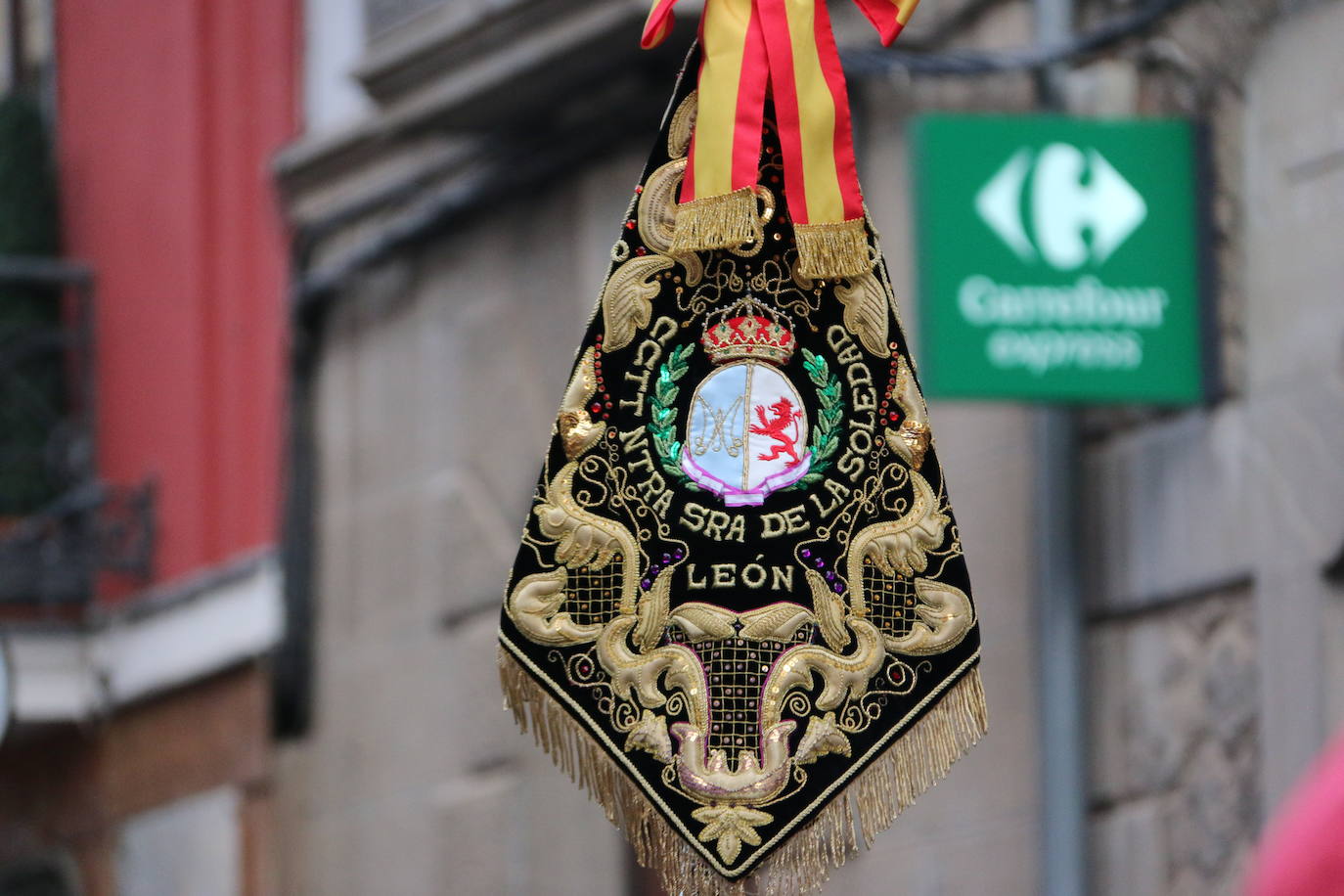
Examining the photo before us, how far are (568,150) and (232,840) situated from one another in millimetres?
4218

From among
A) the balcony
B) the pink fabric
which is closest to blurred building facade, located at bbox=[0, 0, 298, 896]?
the balcony

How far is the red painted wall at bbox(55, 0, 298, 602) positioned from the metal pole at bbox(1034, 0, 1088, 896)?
5428 mm

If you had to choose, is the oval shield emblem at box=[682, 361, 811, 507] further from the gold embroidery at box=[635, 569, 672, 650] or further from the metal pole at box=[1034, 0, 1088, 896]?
the metal pole at box=[1034, 0, 1088, 896]

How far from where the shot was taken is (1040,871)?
8336 millimetres

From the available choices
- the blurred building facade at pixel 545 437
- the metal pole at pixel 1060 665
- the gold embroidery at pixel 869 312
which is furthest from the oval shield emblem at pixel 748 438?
the metal pole at pixel 1060 665

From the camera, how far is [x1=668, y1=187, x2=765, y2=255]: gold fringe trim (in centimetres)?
469

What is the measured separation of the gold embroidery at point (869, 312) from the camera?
4.76 meters

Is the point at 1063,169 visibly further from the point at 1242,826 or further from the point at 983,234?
the point at 1242,826

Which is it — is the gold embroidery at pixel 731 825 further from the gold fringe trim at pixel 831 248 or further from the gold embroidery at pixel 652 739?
the gold fringe trim at pixel 831 248

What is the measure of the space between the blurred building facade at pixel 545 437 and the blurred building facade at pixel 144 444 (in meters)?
0.57

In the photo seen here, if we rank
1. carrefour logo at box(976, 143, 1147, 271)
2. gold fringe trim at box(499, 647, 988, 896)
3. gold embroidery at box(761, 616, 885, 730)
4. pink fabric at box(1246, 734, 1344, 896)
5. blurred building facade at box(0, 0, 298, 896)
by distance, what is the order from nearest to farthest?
pink fabric at box(1246, 734, 1344, 896), gold fringe trim at box(499, 647, 988, 896), gold embroidery at box(761, 616, 885, 730), carrefour logo at box(976, 143, 1147, 271), blurred building facade at box(0, 0, 298, 896)

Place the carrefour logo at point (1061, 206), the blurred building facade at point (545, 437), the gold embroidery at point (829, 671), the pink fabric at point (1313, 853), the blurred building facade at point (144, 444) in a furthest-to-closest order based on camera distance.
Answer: the blurred building facade at point (144, 444)
the carrefour logo at point (1061, 206)
the blurred building facade at point (545, 437)
the gold embroidery at point (829, 671)
the pink fabric at point (1313, 853)

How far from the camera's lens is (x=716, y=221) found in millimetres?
4699

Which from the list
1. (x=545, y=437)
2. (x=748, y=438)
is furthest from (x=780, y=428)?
(x=545, y=437)
